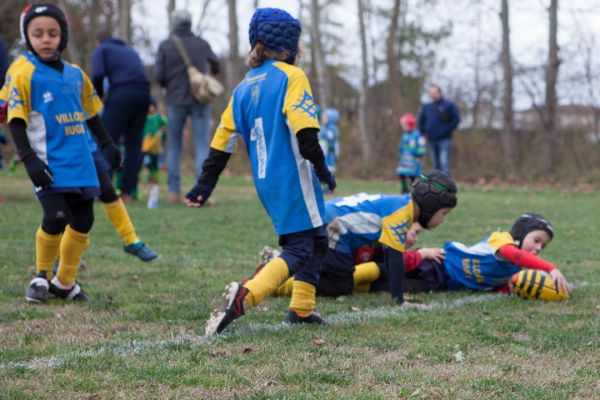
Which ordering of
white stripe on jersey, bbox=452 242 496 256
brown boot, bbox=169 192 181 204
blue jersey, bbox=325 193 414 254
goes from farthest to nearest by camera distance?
brown boot, bbox=169 192 181 204, white stripe on jersey, bbox=452 242 496 256, blue jersey, bbox=325 193 414 254

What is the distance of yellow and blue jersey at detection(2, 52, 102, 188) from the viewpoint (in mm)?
4672

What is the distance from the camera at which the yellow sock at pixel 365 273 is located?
537 centimetres

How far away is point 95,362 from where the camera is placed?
3.46m

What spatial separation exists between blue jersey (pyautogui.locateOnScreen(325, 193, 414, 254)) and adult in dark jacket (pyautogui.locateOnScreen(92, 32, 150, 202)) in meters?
5.70

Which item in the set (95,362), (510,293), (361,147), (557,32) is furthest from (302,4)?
(95,362)

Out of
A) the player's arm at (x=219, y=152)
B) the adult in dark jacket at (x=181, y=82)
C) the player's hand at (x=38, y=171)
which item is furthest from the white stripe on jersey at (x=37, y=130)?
the adult in dark jacket at (x=181, y=82)

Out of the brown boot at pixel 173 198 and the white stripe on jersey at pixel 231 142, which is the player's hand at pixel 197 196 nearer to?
the white stripe on jersey at pixel 231 142

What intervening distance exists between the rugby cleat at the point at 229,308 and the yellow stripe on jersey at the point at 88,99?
6.01 feet

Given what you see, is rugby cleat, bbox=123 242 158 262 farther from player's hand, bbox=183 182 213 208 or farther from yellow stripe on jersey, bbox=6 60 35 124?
player's hand, bbox=183 182 213 208

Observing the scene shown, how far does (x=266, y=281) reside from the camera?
4047 millimetres

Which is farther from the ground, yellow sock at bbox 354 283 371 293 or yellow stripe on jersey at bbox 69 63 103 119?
yellow stripe on jersey at bbox 69 63 103 119

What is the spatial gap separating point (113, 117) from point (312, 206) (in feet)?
22.5

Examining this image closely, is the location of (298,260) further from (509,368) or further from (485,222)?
(485,222)

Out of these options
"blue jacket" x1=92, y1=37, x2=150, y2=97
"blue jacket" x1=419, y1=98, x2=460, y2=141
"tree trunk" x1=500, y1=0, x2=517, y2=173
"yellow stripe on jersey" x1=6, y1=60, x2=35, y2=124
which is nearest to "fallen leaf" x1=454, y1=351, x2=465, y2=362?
"yellow stripe on jersey" x1=6, y1=60, x2=35, y2=124
